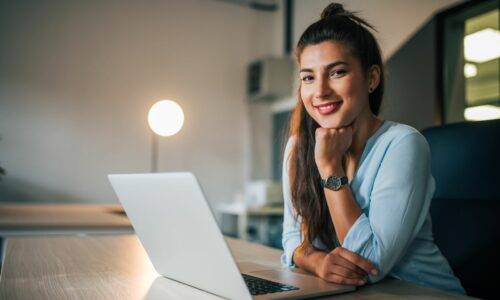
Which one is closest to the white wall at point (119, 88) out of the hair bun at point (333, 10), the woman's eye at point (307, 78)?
the hair bun at point (333, 10)

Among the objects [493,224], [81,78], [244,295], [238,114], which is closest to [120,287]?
[244,295]

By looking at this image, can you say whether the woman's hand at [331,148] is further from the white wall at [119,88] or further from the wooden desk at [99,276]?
the white wall at [119,88]

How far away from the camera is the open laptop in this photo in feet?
2.12

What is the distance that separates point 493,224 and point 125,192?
87 cm

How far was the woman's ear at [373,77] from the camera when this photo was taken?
1102 mm

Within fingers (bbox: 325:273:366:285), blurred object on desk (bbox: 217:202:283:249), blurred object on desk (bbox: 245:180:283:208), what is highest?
fingers (bbox: 325:273:366:285)

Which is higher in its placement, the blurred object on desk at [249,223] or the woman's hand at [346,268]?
the woman's hand at [346,268]

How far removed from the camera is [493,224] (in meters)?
1.11

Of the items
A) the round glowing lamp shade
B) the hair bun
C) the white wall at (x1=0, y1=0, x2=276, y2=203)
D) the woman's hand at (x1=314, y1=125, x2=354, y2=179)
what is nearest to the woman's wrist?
the woman's hand at (x1=314, y1=125, x2=354, y2=179)

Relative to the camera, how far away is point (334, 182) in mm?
967

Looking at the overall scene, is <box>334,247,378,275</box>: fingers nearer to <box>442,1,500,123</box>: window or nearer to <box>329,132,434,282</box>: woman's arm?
<box>329,132,434,282</box>: woman's arm

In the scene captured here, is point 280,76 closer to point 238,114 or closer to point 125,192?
A: point 238,114

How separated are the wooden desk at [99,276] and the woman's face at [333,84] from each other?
1.23 ft

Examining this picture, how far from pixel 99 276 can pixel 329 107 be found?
24.0 inches
